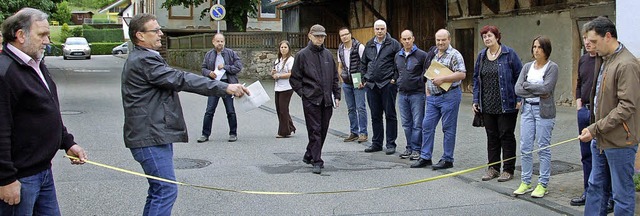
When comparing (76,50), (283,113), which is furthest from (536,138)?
(76,50)

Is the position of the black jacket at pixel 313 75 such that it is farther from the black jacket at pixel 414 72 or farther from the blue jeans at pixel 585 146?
the blue jeans at pixel 585 146

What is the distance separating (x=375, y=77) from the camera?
10.4m

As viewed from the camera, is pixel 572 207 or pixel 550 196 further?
pixel 550 196

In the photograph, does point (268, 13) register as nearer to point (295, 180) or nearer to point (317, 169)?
point (317, 169)

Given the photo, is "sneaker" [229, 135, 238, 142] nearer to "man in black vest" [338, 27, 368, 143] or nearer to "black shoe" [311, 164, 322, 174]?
"man in black vest" [338, 27, 368, 143]

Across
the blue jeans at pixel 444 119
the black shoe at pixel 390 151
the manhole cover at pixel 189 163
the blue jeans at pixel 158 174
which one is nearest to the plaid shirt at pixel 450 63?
the blue jeans at pixel 444 119

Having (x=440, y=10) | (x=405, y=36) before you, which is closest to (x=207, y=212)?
(x=405, y=36)

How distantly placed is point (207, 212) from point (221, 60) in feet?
17.6

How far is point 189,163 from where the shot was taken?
962 centimetres

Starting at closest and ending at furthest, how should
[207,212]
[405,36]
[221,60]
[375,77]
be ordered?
[207,212] → [405,36] → [375,77] → [221,60]

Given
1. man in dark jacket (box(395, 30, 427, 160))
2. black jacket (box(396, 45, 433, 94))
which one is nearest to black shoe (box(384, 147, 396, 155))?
man in dark jacket (box(395, 30, 427, 160))

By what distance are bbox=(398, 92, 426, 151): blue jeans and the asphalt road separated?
1.17ft

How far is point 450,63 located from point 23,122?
5957 millimetres

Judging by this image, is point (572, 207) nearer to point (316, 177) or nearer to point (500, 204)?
point (500, 204)
